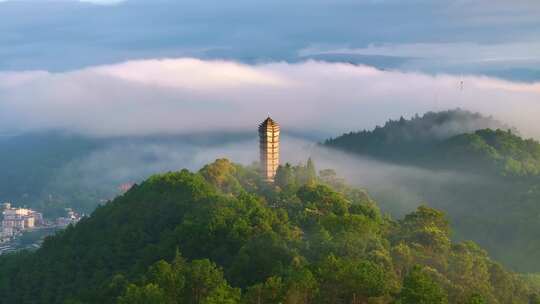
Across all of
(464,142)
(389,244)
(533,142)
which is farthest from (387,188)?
(389,244)

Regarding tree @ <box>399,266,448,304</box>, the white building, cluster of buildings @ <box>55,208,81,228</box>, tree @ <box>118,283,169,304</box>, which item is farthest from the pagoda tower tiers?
cluster of buildings @ <box>55,208,81,228</box>

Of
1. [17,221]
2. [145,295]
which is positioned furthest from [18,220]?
[145,295]

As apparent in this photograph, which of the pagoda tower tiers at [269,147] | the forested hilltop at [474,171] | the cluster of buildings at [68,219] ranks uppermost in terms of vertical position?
the pagoda tower tiers at [269,147]

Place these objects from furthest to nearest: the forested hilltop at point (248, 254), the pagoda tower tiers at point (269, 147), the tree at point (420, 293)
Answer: the pagoda tower tiers at point (269, 147) → the forested hilltop at point (248, 254) → the tree at point (420, 293)

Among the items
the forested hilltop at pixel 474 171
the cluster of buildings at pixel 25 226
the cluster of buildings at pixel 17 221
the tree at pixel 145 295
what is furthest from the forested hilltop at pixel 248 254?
the cluster of buildings at pixel 17 221

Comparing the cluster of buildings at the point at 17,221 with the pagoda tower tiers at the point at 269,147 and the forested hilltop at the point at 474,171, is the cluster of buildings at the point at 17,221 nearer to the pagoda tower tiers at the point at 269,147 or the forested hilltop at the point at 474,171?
the forested hilltop at the point at 474,171

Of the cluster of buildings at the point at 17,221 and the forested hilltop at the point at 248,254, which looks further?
the cluster of buildings at the point at 17,221

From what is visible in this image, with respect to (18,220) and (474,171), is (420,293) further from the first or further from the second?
(18,220)
